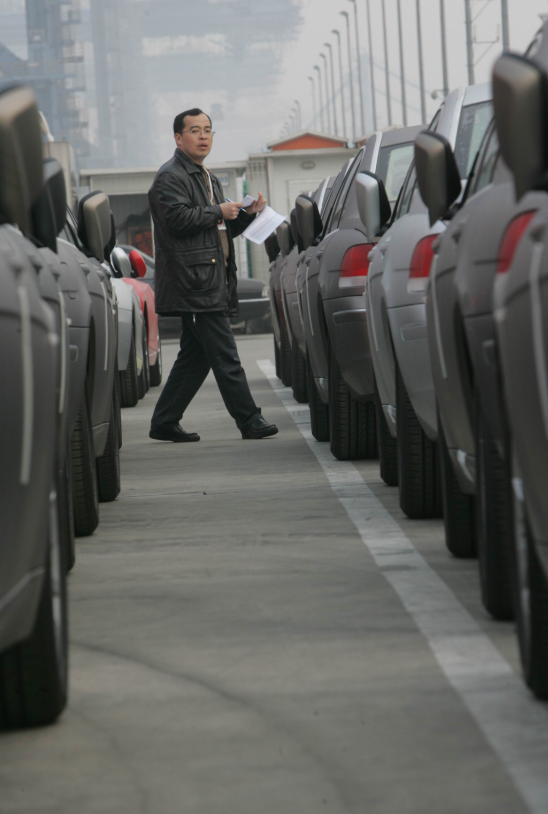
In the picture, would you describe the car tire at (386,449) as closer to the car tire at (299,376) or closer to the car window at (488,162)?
the car window at (488,162)

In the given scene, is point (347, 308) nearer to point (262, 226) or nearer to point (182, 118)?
point (262, 226)

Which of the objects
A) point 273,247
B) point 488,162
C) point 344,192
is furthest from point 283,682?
point 273,247

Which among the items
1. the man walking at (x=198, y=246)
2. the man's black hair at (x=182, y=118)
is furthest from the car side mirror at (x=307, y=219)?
the man's black hair at (x=182, y=118)

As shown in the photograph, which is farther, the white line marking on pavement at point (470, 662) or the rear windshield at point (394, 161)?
the rear windshield at point (394, 161)

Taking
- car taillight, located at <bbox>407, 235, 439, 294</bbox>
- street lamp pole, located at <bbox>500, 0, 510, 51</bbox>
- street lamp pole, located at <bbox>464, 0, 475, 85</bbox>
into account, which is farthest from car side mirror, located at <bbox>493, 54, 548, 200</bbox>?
street lamp pole, located at <bbox>464, 0, 475, 85</bbox>

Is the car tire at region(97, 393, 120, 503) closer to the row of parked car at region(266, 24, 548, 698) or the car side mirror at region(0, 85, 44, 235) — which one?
the row of parked car at region(266, 24, 548, 698)

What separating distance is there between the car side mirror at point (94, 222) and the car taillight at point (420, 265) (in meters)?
1.80

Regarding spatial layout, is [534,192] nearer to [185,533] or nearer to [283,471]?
[185,533]

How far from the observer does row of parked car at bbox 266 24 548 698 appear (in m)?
2.67

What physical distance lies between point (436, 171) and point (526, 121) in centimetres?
152

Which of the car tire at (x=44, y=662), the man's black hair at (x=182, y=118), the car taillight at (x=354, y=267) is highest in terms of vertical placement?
the man's black hair at (x=182, y=118)

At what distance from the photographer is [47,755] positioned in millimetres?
3020

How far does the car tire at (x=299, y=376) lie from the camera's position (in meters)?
12.5

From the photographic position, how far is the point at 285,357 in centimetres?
1473
